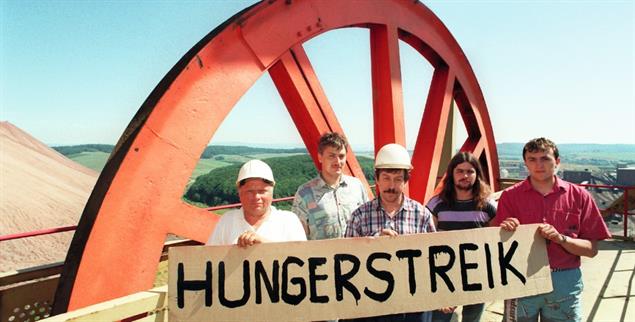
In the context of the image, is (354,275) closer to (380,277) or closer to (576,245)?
(380,277)

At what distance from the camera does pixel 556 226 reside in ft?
7.10

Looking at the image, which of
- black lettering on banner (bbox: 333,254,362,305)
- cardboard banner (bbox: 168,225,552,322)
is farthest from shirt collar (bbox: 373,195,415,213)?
black lettering on banner (bbox: 333,254,362,305)

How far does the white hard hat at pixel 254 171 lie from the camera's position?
6.23 feet

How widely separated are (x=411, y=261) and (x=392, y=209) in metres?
0.29

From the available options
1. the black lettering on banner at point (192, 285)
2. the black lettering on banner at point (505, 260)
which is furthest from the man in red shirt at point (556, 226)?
the black lettering on banner at point (192, 285)

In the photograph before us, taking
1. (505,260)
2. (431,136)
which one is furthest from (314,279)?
(431,136)

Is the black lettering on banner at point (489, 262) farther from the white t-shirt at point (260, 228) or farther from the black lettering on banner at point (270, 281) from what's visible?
the black lettering on banner at point (270, 281)

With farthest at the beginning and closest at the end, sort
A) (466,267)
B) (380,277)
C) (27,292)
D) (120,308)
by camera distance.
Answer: (27,292) → (466,267) → (380,277) → (120,308)

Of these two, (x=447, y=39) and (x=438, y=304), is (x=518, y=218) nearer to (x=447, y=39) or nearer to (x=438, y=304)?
(x=438, y=304)

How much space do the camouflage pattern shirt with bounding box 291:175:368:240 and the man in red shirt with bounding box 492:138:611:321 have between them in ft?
3.09

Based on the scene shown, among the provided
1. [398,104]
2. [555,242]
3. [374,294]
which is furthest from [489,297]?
[398,104]

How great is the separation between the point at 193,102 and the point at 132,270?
1111 millimetres

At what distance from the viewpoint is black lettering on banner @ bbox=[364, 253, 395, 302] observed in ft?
6.64

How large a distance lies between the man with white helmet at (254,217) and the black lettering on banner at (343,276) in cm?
24
